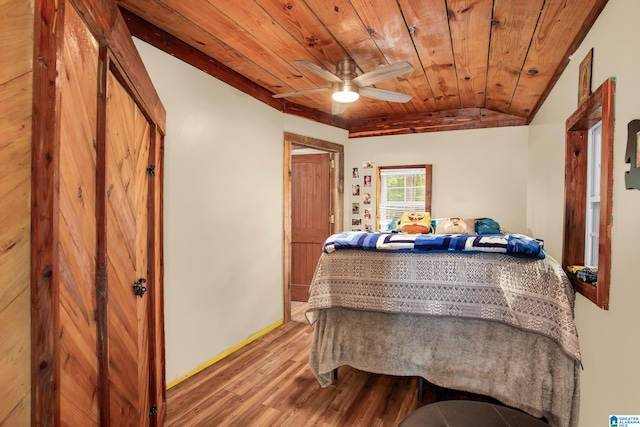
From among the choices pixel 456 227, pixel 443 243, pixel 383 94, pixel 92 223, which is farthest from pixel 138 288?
pixel 456 227

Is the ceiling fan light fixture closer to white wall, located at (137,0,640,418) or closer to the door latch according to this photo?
white wall, located at (137,0,640,418)

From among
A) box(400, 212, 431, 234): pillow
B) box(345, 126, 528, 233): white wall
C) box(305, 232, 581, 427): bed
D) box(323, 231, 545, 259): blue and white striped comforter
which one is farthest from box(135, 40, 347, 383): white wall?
box(345, 126, 528, 233): white wall

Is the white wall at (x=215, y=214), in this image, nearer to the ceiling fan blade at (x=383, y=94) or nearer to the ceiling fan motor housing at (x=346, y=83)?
the ceiling fan motor housing at (x=346, y=83)

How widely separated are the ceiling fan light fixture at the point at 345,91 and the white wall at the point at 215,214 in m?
1.03

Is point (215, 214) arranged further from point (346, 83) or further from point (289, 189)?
point (346, 83)

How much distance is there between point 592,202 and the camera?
2.03 metres

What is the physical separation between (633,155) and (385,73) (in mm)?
1605

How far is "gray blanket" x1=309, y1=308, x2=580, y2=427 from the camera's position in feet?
6.23

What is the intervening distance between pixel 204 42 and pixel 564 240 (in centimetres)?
295

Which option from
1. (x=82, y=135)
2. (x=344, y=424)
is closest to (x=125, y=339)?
(x=82, y=135)

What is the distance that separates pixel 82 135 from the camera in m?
0.99

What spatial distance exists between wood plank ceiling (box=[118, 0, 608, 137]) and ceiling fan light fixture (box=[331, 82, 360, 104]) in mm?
238

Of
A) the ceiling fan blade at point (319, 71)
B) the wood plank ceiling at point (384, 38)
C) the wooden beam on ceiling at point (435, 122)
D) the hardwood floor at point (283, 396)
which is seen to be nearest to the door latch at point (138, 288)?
the hardwood floor at point (283, 396)

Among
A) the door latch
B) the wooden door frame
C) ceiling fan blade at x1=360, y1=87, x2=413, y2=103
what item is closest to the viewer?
the door latch
